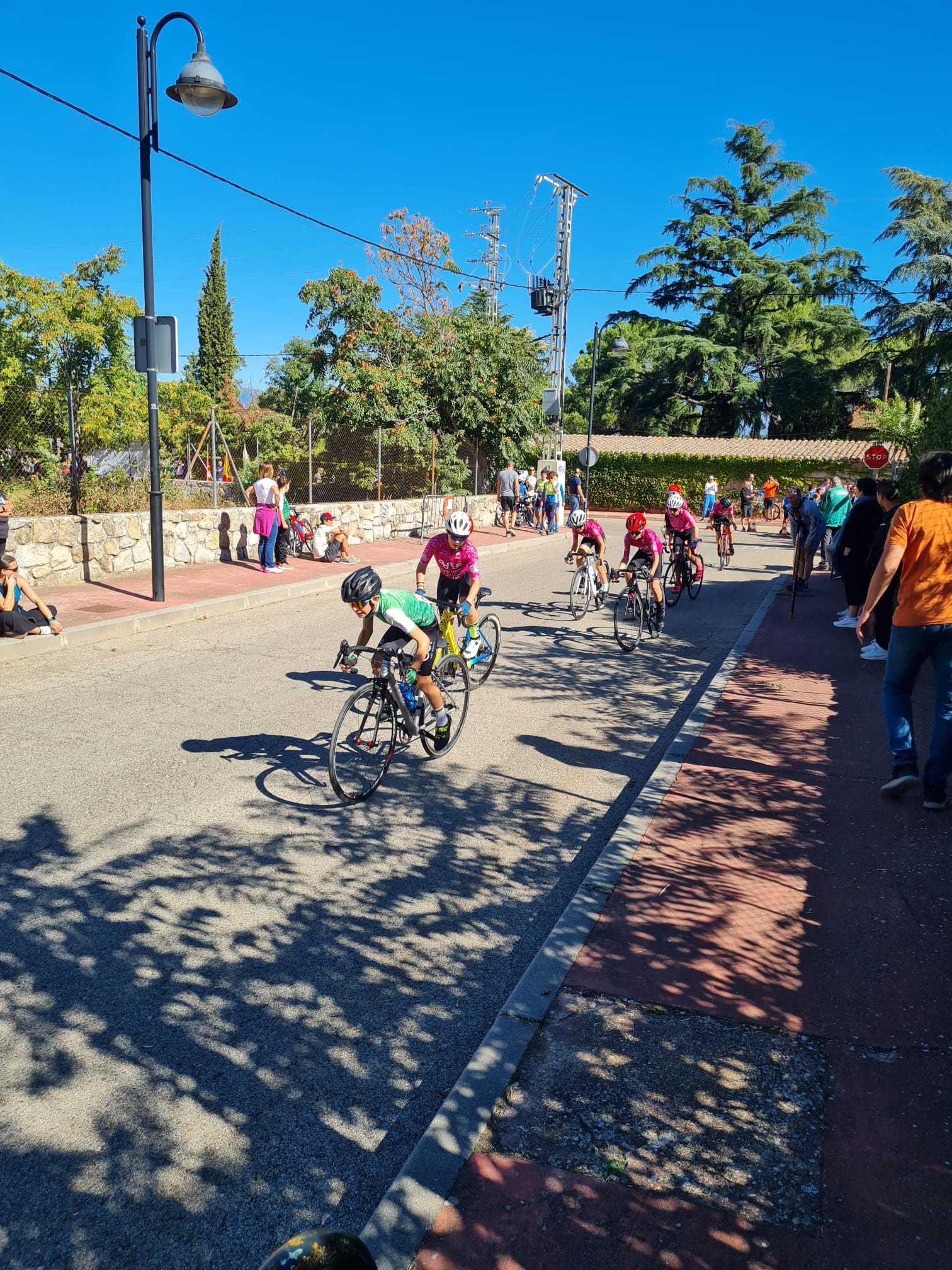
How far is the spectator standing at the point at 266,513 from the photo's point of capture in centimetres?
1528

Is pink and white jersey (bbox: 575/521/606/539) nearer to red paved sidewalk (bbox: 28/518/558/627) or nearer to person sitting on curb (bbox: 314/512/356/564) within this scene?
red paved sidewalk (bbox: 28/518/558/627)

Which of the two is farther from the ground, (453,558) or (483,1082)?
(453,558)

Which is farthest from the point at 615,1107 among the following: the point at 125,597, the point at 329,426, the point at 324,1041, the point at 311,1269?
the point at 329,426

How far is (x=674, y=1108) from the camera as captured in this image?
306 cm

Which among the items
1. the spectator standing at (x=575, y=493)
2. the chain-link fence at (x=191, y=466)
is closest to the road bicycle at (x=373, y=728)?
the chain-link fence at (x=191, y=466)

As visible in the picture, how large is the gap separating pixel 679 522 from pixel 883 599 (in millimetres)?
4439

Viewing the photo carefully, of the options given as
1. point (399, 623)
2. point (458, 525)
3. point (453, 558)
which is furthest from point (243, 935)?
point (453, 558)

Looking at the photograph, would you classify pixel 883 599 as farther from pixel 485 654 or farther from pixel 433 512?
pixel 433 512

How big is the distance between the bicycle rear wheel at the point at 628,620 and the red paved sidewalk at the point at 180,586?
5.54m

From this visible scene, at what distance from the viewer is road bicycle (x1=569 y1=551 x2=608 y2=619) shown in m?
13.1

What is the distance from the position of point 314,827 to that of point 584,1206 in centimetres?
316

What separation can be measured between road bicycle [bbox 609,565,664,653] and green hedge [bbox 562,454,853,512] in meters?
30.6

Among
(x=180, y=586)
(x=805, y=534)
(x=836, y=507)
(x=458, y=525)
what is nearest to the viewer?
(x=458, y=525)

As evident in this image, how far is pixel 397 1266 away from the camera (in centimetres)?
244
